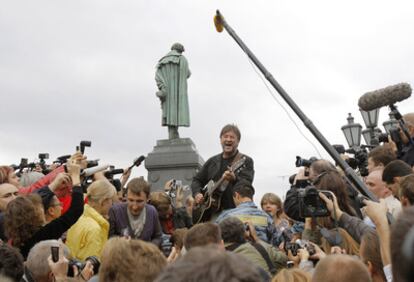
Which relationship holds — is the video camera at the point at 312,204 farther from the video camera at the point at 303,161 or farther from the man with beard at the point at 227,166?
the man with beard at the point at 227,166

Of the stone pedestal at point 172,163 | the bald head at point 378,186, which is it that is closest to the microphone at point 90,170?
the bald head at point 378,186

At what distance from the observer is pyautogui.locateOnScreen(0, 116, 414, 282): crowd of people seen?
1.18m

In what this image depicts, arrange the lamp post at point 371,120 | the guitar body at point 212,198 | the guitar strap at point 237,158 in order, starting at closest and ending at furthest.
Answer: the guitar body at point 212,198
the guitar strap at point 237,158
the lamp post at point 371,120

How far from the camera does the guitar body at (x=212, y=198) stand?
5.69 m

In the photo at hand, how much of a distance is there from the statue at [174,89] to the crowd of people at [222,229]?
7.22 m

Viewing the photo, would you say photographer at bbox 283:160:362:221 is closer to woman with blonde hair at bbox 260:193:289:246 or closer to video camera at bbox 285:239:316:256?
video camera at bbox 285:239:316:256

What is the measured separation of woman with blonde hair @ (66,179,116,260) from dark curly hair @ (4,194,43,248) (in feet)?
2.59

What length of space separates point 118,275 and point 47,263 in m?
1.06

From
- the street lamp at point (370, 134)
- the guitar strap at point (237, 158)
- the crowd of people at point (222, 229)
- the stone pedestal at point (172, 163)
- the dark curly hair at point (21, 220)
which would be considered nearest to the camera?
the crowd of people at point (222, 229)

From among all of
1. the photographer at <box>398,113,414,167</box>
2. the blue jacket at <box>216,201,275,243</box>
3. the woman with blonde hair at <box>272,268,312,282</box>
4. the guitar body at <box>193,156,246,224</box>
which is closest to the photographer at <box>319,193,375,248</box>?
the woman with blonde hair at <box>272,268,312,282</box>

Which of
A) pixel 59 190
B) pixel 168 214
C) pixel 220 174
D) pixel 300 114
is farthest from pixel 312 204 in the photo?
pixel 168 214

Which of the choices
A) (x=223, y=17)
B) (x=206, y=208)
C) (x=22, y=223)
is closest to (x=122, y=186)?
(x=206, y=208)

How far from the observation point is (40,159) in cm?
877

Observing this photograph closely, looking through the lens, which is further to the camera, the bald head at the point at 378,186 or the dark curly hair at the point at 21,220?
the bald head at the point at 378,186
